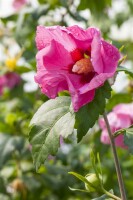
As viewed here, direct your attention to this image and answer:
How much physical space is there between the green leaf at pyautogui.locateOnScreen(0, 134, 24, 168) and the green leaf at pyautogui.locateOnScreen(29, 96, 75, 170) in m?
0.95

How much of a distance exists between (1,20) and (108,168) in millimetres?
836

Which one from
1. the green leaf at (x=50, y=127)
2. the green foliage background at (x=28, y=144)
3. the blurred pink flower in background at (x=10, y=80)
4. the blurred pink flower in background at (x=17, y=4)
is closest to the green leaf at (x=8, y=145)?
the green foliage background at (x=28, y=144)

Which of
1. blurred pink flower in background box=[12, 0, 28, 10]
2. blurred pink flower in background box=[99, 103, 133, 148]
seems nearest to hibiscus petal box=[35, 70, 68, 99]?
blurred pink flower in background box=[99, 103, 133, 148]

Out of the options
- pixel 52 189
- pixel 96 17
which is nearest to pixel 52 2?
pixel 96 17

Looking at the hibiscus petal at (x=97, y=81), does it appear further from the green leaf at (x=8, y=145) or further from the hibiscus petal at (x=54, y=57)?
the green leaf at (x=8, y=145)

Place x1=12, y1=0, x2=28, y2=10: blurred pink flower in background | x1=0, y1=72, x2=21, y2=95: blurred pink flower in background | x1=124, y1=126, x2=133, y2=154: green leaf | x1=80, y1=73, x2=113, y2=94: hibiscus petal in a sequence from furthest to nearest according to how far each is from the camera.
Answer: x1=12, y1=0, x2=28, y2=10: blurred pink flower in background → x1=0, y1=72, x2=21, y2=95: blurred pink flower in background → x1=124, y1=126, x2=133, y2=154: green leaf → x1=80, y1=73, x2=113, y2=94: hibiscus petal

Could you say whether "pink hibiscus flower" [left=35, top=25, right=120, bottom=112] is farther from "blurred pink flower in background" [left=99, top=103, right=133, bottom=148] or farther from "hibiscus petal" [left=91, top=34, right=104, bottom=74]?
"blurred pink flower in background" [left=99, top=103, right=133, bottom=148]

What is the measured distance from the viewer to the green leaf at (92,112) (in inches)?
47.3

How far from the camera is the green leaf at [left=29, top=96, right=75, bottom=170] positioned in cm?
123

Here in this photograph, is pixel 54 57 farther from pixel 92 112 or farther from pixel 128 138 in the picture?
pixel 128 138

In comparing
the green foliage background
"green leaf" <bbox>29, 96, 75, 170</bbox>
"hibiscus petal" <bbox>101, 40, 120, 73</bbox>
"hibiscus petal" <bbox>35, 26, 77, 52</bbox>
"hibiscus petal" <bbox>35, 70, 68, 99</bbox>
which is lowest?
the green foliage background

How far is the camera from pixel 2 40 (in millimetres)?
3248

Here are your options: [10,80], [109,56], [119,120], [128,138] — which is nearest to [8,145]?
[10,80]

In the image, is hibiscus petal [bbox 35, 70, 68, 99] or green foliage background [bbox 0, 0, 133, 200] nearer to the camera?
hibiscus petal [bbox 35, 70, 68, 99]
